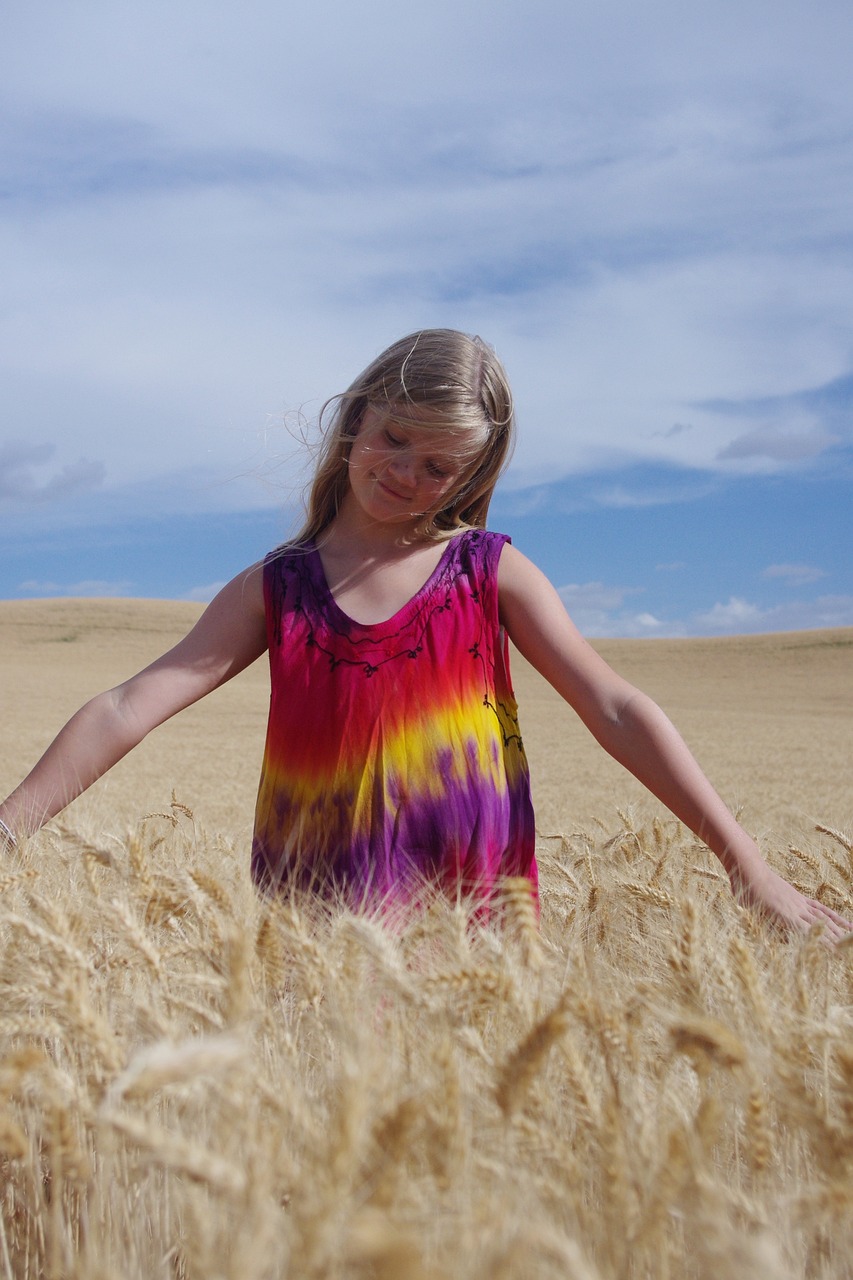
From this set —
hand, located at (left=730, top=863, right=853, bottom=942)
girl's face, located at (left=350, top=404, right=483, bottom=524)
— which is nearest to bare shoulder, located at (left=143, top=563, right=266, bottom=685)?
girl's face, located at (left=350, top=404, right=483, bottom=524)

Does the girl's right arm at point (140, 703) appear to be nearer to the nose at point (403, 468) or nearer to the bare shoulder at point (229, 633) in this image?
the bare shoulder at point (229, 633)

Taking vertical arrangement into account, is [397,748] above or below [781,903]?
above

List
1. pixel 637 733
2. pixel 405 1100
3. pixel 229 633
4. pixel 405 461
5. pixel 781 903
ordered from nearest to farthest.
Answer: pixel 405 1100 → pixel 781 903 → pixel 637 733 → pixel 405 461 → pixel 229 633

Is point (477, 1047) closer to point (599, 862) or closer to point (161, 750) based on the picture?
point (599, 862)

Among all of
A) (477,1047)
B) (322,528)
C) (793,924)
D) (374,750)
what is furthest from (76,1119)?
(322,528)

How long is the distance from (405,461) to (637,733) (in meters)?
0.66

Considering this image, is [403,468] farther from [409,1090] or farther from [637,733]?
[409,1090]

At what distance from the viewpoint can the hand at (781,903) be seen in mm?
1575

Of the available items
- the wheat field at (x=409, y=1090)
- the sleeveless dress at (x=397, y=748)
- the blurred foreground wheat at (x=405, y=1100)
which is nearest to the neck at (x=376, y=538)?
the sleeveless dress at (x=397, y=748)

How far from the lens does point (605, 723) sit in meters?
1.85

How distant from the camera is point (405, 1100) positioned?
671mm

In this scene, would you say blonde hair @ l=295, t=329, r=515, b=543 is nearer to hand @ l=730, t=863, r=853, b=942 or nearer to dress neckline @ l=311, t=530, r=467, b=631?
dress neckline @ l=311, t=530, r=467, b=631

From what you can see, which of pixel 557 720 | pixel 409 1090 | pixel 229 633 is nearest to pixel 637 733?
pixel 229 633

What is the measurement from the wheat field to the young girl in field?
0.66ft
